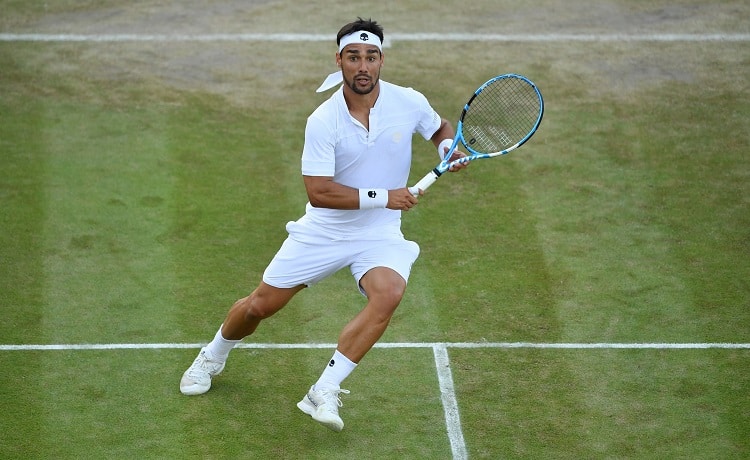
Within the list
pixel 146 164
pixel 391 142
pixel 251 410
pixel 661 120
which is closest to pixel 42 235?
pixel 146 164

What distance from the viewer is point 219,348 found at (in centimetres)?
802

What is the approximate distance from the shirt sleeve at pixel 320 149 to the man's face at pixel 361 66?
1.06 feet

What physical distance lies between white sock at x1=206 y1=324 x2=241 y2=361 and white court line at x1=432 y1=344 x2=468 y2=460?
4.72ft

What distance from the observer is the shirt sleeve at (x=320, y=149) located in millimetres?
7367

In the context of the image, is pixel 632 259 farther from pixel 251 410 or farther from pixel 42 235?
pixel 42 235

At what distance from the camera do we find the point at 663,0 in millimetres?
15219

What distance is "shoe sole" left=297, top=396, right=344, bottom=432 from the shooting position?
727cm

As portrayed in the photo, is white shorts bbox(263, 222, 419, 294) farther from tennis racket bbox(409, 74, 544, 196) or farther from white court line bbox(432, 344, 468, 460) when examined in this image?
white court line bbox(432, 344, 468, 460)

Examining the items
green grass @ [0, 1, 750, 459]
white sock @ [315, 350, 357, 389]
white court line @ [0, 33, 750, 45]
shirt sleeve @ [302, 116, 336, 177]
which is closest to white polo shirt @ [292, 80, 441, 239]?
shirt sleeve @ [302, 116, 336, 177]

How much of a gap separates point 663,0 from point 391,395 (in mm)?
8953

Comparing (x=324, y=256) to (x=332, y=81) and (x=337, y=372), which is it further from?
(x=332, y=81)

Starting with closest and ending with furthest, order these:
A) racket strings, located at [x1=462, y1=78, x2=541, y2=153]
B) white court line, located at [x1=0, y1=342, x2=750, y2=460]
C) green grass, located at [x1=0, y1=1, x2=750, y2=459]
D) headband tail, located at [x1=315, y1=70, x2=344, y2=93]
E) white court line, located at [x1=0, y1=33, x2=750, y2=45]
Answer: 1. headband tail, located at [x1=315, y1=70, x2=344, y2=93]
2. green grass, located at [x1=0, y1=1, x2=750, y2=459]
3. racket strings, located at [x1=462, y1=78, x2=541, y2=153]
4. white court line, located at [x1=0, y1=342, x2=750, y2=460]
5. white court line, located at [x1=0, y1=33, x2=750, y2=45]

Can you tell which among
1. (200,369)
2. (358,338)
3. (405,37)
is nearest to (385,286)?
(358,338)

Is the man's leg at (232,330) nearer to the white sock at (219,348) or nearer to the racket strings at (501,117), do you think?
the white sock at (219,348)
